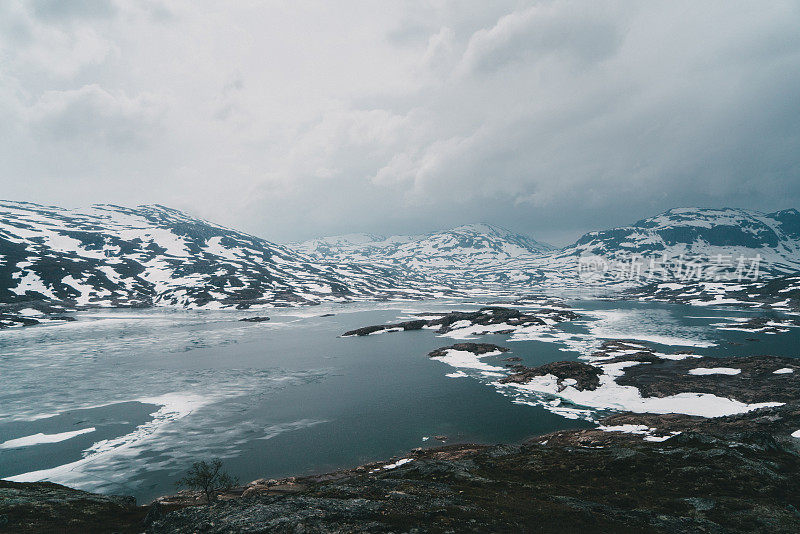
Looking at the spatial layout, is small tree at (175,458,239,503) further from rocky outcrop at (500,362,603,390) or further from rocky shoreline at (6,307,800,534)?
rocky outcrop at (500,362,603,390)

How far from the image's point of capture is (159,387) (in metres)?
65.4

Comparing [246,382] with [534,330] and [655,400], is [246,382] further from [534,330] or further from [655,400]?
[534,330]

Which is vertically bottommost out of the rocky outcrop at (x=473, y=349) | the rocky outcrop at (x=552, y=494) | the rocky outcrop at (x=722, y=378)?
the rocky outcrop at (x=473, y=349)

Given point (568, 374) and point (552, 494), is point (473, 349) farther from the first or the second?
point (552, 494)

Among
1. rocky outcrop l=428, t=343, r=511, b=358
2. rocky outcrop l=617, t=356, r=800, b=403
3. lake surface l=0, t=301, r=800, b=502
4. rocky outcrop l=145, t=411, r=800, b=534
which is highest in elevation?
rocky outcrop l=145, t=411, r=800, b=534

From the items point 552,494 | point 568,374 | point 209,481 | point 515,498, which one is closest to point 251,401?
point 209,481

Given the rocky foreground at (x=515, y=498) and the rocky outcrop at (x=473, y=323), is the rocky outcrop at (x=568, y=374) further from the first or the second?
the rocky outcrop at (x=473, y=323)

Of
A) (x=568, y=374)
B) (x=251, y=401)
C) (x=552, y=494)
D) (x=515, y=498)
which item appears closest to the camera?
(x=515, y=498)

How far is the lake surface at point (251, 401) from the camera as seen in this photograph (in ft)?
129

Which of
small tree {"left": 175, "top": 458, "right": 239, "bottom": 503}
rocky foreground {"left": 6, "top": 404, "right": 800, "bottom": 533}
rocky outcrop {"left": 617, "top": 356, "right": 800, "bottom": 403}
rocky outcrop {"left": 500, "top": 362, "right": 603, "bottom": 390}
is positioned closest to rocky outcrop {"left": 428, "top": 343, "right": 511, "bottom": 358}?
rocky outcrop {"left": 500, "top": 362, "right": 603, "bottom": 390}

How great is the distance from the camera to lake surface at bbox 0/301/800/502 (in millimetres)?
39438

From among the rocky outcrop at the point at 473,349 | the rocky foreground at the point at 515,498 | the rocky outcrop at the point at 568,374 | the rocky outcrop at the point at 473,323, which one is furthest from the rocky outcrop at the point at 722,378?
the rocky outcrop at the point at 473,323

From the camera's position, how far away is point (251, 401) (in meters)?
58.3

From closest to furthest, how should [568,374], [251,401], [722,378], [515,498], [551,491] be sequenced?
[515,498], [551,491], [251,401], [722,378], [568,374]
